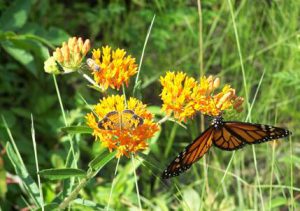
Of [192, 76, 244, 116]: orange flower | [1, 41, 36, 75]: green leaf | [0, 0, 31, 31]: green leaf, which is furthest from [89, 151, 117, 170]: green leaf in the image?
[0, 0, 31, 31]: green leaf

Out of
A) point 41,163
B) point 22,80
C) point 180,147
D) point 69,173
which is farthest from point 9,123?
point 69,173

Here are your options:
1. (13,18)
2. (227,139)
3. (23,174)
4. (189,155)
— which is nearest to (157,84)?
(13,18)

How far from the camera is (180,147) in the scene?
A: 3.63m

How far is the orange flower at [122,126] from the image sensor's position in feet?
5.50

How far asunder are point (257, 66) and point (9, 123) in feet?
5.21

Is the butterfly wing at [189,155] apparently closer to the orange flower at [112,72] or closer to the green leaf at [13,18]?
the orange flower at [112,72]

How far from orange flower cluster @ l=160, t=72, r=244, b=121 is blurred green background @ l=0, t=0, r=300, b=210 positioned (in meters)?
0.93

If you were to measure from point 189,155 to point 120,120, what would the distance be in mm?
234

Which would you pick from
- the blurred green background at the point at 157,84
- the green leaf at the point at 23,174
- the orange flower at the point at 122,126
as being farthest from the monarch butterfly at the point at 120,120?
the blurred green background at the point at 157,84

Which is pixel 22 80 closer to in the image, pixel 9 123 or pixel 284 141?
pixel 9 123

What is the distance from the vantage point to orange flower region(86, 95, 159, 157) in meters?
1.68

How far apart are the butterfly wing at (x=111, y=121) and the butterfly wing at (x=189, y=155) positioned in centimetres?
19

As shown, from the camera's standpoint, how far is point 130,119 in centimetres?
171

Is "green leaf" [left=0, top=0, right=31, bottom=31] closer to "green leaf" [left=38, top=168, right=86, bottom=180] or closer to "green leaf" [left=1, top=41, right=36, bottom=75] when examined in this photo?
"green leaf" [left=1, top=41, right=36, bottom=75]
